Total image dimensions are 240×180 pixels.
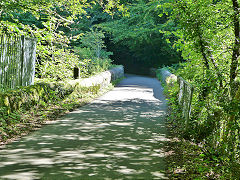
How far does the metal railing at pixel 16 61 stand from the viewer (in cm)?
704

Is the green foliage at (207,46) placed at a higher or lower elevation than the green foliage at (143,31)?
lower

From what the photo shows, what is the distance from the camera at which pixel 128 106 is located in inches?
412

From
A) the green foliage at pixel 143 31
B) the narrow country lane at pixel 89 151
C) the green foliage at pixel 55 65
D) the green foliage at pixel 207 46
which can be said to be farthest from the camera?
the green foliage at pixel 143 31

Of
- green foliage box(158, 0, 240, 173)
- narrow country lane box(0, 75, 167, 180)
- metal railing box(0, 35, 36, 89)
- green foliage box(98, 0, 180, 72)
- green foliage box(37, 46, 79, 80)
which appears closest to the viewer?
narrow country lane box(0, 75, 167, 180)

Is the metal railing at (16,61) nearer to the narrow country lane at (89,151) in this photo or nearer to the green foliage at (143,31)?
the narrow country lane at (89,151)

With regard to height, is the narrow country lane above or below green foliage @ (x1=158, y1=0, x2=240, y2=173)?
below

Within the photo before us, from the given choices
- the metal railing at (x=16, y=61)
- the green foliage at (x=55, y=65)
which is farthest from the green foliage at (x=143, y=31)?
the metal railing at (x=16, y=61)

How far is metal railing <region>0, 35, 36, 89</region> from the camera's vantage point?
23.1ft

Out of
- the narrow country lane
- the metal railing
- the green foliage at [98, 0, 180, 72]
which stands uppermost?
the green foliage at [98, 0, 180, 72]

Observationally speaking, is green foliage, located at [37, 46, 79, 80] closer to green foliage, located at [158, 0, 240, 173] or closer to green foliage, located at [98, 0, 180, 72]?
green foliage, located at [158, 0, 240, 173]

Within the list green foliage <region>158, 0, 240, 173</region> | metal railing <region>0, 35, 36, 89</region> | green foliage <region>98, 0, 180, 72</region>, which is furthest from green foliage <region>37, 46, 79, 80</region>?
green foliage <region>98, 0, 180, 72</region>

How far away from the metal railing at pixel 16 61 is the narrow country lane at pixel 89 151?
1770 millimetres

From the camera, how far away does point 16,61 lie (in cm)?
778

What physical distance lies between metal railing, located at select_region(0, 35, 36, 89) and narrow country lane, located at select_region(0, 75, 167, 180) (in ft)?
5.81
